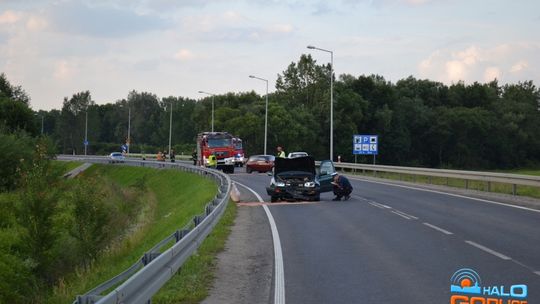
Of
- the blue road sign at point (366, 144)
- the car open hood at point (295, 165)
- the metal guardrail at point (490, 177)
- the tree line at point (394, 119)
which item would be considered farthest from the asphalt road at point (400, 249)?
the tree line at point (394, 119)

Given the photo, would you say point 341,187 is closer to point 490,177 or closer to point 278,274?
point 490,177

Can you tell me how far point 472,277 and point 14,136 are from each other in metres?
46.5

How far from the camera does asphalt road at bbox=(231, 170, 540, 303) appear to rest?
27.4 ft

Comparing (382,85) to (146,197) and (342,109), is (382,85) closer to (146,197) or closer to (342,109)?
(342,109)

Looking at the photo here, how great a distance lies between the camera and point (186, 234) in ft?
31.6

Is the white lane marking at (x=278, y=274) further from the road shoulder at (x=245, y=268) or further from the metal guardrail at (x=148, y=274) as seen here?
the metal guardrail at (x=148, y=274)

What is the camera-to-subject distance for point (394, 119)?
96562mm

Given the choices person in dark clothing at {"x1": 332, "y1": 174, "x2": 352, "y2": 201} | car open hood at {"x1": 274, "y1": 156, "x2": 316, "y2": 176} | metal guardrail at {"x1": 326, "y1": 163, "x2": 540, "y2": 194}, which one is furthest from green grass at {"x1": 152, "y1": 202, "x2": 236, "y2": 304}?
metal guardrail at {"x1": 326, "y1": 163, "x2": 540, "y2": 194}

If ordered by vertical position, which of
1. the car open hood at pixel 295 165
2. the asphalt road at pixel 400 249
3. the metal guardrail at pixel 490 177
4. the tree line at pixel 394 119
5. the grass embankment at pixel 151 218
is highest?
the tree line at pixel 394 119

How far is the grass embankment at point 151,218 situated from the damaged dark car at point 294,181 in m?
2.76

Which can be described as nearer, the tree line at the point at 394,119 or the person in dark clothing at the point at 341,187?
the person in dark clothing at the point at 341,187

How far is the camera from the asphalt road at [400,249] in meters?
8.36

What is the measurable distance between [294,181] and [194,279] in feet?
49.9

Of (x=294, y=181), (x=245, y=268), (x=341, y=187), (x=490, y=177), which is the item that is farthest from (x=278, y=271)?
(x=490, y=177)
